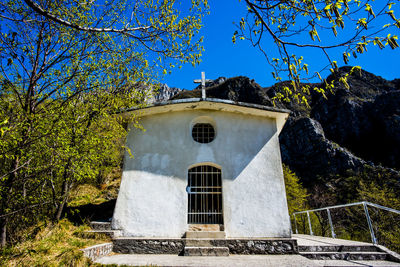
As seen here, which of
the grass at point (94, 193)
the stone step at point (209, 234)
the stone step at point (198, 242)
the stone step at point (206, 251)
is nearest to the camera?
the stone step at point (206, 251)

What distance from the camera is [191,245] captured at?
5.58 meters

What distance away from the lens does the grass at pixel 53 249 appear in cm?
346

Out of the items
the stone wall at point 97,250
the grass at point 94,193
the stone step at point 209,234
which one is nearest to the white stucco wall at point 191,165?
the stone step at point 209,234

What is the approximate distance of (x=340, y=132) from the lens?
147 feet

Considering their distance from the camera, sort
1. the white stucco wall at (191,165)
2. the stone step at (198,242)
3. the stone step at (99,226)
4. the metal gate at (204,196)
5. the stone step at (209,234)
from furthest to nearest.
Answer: the metal gate at (204,196) → the white stucco wall at (191,165) → the stone step at (99,226) → the stone step at (209,234) → the stone step at (198,242)

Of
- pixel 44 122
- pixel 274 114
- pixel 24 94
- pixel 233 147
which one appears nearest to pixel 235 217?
pixel 233 147

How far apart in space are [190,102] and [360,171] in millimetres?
34789

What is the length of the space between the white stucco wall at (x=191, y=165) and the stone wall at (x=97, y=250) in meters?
0.78

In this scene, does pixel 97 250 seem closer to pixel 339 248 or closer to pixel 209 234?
pixel 209 234

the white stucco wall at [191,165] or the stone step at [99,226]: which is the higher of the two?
the white stucco wall at [191,165]

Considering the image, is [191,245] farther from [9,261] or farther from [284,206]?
[9,261]

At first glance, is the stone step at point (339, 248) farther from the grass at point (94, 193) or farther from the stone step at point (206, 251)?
the grass at point (94, 193)

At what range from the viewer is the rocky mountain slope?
35.9m

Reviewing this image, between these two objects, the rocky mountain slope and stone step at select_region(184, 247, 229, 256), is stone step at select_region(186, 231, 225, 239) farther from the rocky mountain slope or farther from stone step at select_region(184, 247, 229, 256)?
the rocky mountain slope
